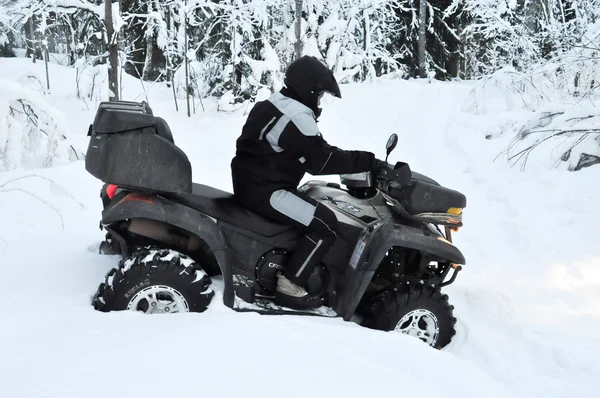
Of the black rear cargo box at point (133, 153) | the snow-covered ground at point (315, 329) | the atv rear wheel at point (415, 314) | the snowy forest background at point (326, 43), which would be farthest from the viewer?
the snowy forest background at point (326, 43)

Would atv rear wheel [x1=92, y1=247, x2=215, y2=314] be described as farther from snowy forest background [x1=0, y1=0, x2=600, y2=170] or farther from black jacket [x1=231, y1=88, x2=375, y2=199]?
snowy forest background [x1=0, y1=0, x2=600, y2=170]

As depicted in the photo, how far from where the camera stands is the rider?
11.1 ft

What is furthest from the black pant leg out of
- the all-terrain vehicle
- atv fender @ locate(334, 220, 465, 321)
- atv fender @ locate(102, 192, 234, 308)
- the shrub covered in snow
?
the shrub covered in snow

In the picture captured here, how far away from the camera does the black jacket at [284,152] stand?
3.36 m

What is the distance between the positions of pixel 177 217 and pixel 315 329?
1.02 metres

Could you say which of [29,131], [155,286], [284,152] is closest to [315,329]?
A: [155,286]

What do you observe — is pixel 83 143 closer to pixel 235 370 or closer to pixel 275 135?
pixel 275 135

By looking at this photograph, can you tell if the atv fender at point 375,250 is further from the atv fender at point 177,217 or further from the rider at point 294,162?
the atv fender at point 177,217

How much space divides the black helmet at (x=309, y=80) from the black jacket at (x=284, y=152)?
6cm

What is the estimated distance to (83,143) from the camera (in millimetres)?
9141

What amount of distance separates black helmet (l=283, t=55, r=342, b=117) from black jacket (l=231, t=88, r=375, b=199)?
6 centimetres

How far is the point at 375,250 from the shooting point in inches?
139

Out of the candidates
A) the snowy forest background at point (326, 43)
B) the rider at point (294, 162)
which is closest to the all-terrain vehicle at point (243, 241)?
the rider at point (294, 162)

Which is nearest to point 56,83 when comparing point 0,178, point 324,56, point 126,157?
point 324,56
